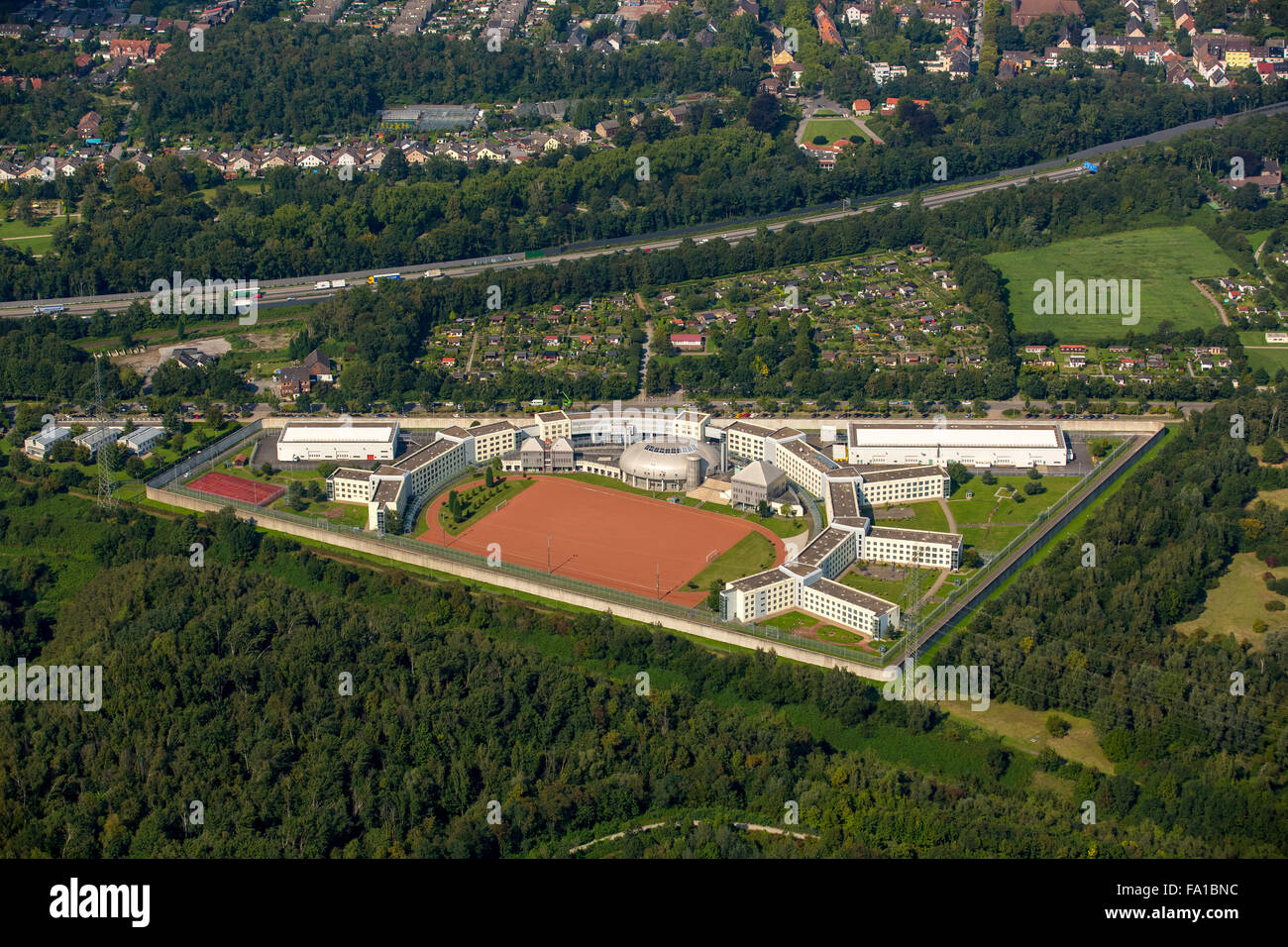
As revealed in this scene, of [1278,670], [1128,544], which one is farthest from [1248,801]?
[1128,544]

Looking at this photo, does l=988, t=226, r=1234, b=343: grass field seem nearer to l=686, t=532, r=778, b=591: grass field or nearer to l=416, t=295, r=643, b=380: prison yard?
l=416, t=295, r=643, b=380: prison yard

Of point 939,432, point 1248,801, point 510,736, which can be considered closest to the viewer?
point 1248,801

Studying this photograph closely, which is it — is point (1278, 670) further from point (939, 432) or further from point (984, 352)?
point (984, 352)

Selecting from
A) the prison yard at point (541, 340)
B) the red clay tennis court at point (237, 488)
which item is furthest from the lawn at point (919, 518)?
the red clay tennis court at point (237, 488)

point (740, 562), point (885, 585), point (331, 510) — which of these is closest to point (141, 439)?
point (331, 510)

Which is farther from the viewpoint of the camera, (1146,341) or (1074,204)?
(1074,204)

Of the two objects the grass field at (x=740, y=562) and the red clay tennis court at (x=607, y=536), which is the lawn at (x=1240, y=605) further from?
the red clay tennis court at (x=607, y=536)
